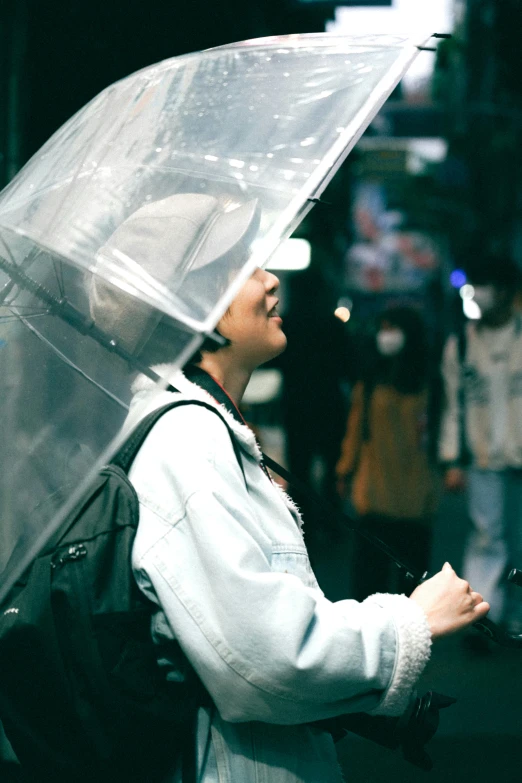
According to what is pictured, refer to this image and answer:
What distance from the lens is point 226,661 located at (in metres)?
1.61

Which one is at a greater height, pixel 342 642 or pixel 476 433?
pixel 342 642

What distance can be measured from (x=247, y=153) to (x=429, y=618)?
90 centimetres

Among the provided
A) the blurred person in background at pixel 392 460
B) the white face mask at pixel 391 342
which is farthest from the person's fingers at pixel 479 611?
the white face mask at pixel 391 342

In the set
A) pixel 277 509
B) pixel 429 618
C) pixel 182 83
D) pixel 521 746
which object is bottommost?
pixel 521 746

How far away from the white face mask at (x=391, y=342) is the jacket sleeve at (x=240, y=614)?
16.1 ft

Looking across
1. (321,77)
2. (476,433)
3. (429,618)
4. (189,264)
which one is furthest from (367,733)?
(476,433)

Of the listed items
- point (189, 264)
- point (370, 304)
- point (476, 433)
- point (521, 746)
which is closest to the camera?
point (189, 264)

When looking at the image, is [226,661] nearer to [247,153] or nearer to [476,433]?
[247,153]

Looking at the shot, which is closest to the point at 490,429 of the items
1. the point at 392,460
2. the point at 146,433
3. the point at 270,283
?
the point at 392,460

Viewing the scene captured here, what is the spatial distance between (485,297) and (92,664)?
16.7 feet

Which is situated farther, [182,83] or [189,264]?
[182,83]

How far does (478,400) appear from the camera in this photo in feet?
20.6

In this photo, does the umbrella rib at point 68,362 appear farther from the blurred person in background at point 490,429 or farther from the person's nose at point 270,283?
the blurred person in background at point 490,429

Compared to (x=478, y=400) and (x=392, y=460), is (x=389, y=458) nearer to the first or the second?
(x=392, y=460)
